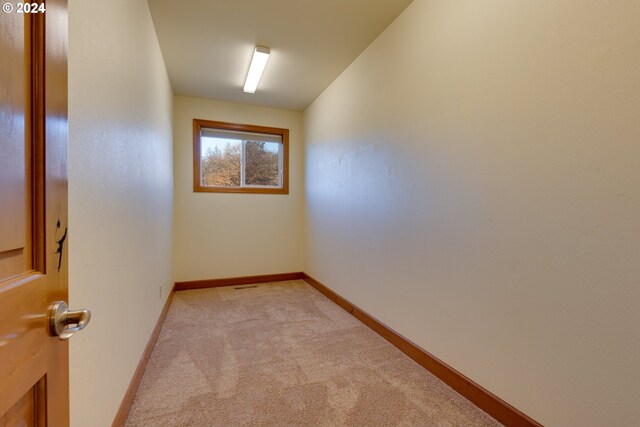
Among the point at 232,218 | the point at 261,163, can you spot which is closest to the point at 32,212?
the point at 232,218

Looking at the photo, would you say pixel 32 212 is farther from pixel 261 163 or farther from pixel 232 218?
pixel 261 163

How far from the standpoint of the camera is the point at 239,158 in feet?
14.0

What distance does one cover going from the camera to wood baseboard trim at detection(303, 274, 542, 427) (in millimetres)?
1415

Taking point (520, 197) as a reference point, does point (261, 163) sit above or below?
above

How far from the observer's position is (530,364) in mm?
1352

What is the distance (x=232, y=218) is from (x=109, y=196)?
2.87 m

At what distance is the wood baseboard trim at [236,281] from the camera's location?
12.7 ft

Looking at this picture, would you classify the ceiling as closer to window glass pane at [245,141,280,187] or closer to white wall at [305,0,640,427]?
white wall at [305,0,640,427]

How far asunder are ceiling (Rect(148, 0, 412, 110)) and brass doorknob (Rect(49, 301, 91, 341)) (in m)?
2.40

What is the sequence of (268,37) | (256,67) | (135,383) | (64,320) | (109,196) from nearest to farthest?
(64,320)
(109,196)
(135,383)
(268,37)
(256,67)

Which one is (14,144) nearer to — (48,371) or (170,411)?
(48,371)

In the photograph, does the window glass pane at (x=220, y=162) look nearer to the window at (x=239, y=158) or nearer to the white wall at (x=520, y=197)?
the window at (x=239, y=158)

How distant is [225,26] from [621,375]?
10.9 ft

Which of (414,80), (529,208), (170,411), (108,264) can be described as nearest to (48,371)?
(108,264)
